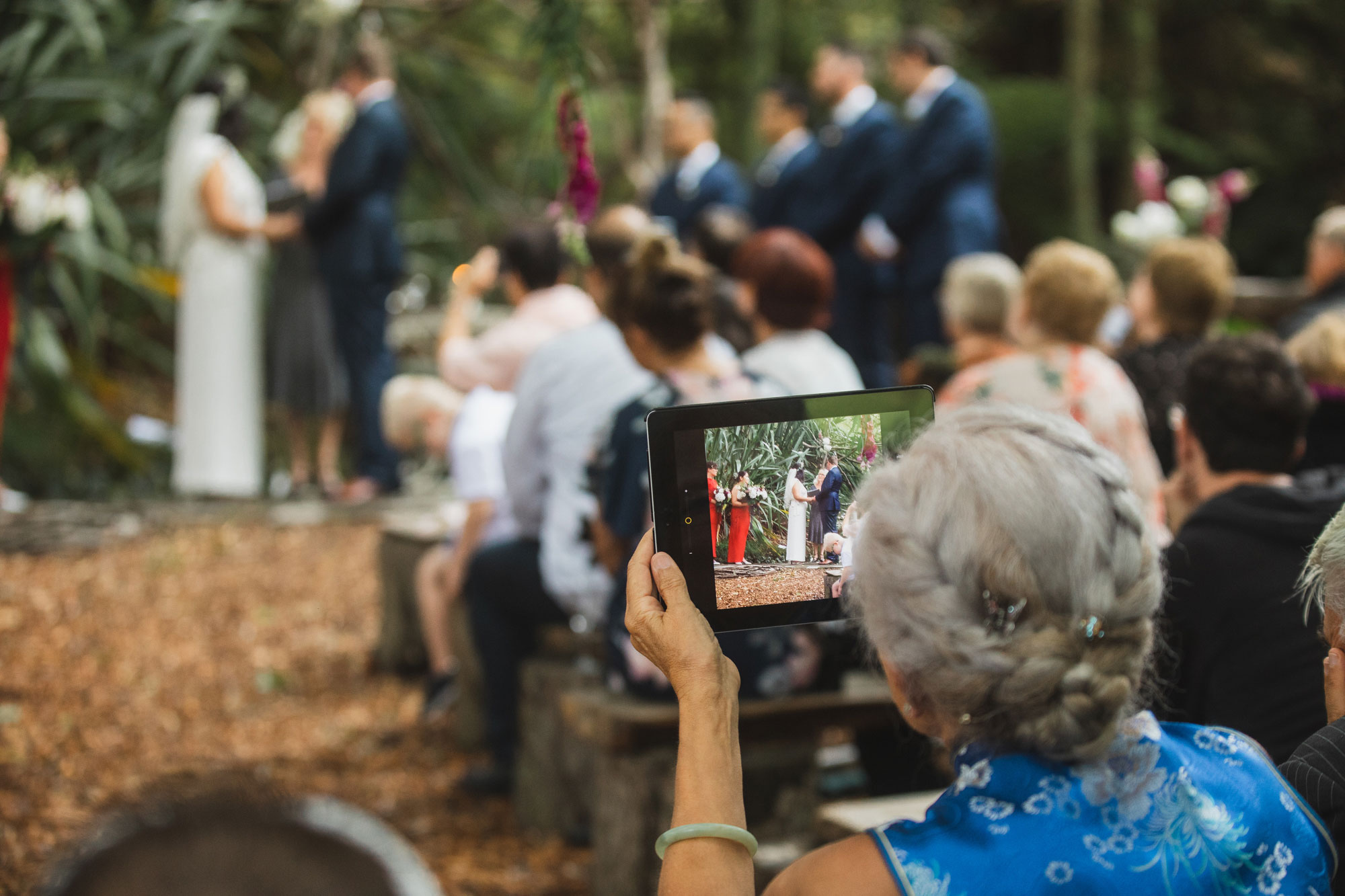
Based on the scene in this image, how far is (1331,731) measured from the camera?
4.79ft

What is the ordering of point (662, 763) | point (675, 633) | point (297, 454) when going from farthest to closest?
point (297, 454) → point (662, 763) → point (675, 633)

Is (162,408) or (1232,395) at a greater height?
(162,408)

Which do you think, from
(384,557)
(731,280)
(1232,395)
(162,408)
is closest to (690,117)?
(731,280)

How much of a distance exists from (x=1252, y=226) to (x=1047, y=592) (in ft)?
37.4

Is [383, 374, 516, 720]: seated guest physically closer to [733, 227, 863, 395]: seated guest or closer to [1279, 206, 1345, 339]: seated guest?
[733, 227, 863, 395]: seated guest

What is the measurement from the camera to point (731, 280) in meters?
5.11

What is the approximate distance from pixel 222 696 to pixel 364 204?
287cm

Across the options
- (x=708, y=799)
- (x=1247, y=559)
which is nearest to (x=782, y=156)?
(x=1247, y=559)

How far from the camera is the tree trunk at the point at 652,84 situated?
8719 mm

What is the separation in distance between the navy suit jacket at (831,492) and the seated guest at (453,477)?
2475 mm

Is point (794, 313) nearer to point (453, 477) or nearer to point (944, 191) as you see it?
point (453, 477)

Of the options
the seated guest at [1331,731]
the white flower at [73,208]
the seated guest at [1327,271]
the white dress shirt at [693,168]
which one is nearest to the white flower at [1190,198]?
the seated guest at [1327,271]

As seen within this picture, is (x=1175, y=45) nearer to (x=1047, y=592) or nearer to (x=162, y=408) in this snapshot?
(x=162, y=408)

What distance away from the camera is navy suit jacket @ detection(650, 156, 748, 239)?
7285 millimetres
